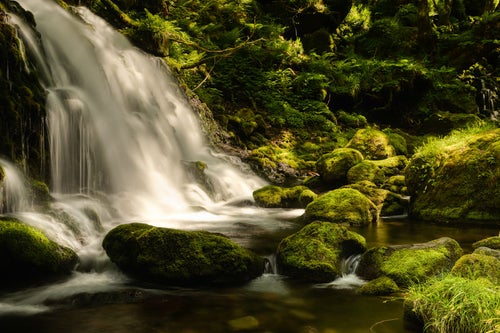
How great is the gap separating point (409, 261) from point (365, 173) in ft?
21.1

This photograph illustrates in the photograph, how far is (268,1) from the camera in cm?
2241

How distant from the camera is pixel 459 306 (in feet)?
11.3

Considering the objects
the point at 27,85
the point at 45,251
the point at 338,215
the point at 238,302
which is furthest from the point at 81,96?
the point at 238,302

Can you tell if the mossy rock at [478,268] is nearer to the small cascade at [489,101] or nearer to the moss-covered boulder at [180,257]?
the moss-covered boulder at [180,257]

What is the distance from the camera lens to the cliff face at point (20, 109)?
24.0 ft

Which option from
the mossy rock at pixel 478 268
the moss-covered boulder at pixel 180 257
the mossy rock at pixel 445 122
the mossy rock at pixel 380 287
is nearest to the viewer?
the mossy rock at pixel 478 268

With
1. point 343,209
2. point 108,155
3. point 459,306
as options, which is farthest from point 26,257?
point 343,209

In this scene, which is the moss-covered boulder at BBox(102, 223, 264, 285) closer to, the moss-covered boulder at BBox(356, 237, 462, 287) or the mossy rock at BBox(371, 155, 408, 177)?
the moss-covered boulder at BBox(356, 237, 462, 287)

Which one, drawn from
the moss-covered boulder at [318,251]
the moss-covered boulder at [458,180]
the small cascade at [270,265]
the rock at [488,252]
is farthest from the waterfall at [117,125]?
the rock at [488,252]

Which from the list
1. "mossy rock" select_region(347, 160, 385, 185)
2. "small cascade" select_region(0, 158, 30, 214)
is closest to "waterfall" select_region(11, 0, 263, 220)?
"small cascade" select_region(0, 158, 30, 214)

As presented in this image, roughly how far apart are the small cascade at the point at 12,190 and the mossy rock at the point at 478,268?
19.3 ft

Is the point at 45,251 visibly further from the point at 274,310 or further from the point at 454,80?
the point at 454,80

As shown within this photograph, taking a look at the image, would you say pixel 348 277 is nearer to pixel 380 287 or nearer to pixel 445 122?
pixel 380 287

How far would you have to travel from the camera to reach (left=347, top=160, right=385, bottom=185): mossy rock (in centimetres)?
1130
